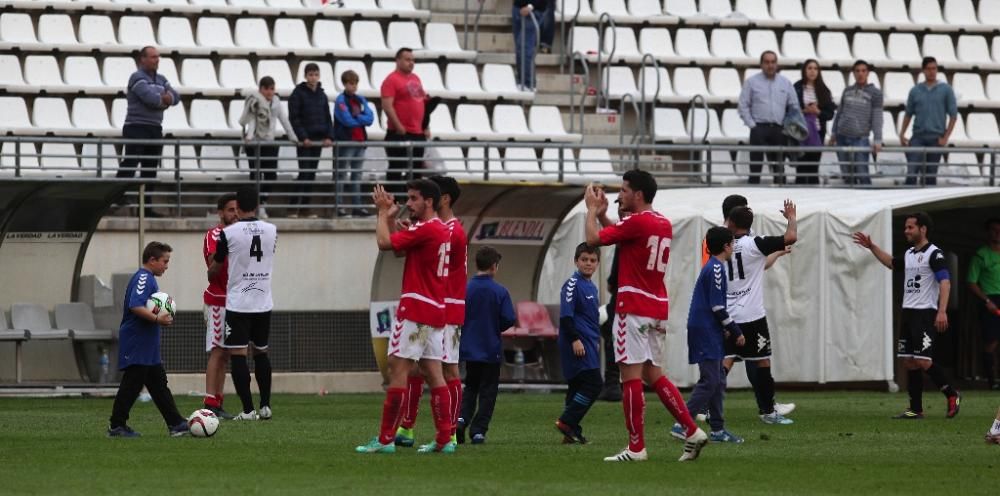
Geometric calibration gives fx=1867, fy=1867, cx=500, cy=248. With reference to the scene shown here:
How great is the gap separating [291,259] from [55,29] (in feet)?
19.5

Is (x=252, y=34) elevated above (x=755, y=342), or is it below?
above

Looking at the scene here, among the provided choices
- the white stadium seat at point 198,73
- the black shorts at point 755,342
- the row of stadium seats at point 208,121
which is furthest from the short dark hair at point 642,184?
the white stadium seat at point 198,73

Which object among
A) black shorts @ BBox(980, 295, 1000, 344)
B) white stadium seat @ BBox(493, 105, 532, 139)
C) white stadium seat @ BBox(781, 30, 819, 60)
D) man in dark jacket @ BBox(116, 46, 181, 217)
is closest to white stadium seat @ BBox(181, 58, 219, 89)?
man in dark jacket @ BBox(116, 46, 181, 217)

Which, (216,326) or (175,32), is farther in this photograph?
(175,32)

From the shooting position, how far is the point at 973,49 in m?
31.6

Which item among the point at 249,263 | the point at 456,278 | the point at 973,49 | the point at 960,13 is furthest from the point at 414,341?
the point at 960,13

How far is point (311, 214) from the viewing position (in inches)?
909

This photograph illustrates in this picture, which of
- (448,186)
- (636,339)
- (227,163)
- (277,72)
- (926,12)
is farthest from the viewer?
(926,12)

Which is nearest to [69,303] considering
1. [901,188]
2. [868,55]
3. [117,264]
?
[117,264]

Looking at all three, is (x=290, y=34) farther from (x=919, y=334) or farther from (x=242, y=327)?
(x=919, y=334)

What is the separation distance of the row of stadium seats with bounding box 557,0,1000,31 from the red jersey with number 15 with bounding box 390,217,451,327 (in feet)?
54.9

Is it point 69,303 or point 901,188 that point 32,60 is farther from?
point 901,188

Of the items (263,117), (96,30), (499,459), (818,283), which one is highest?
(96,30)

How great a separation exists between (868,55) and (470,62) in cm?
714
